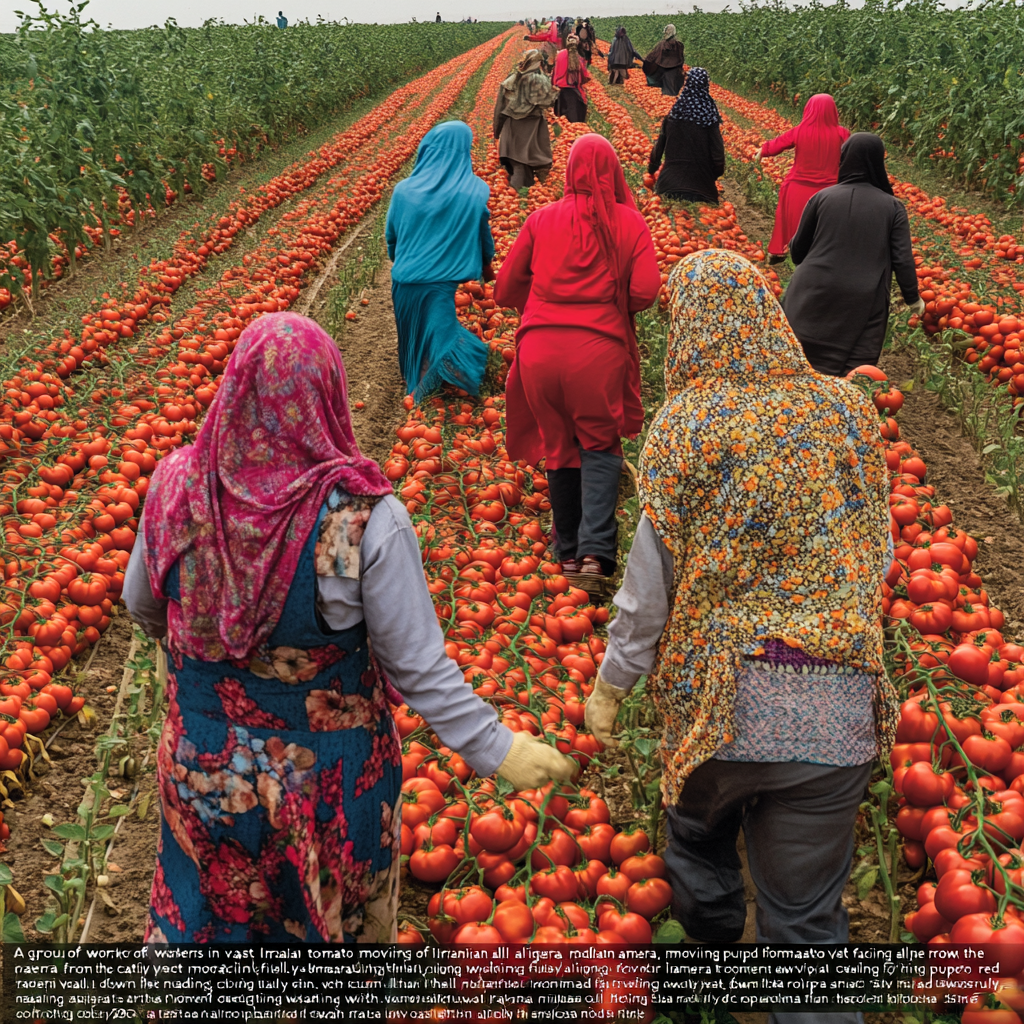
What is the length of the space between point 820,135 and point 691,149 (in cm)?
273

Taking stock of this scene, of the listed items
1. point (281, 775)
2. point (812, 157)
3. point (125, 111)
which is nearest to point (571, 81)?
point (125, 111)

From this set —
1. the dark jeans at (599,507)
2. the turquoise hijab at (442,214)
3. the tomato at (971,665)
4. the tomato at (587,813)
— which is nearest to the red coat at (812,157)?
the turquoise hijab at (442,214)

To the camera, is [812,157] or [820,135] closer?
[820,135]

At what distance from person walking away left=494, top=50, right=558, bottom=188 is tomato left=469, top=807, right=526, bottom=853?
8.70m

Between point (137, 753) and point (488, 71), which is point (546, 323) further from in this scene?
point (488, 71)

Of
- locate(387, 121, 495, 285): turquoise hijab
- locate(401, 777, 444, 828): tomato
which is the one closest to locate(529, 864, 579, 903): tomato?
locate(401, 777, 444, 828): tomato

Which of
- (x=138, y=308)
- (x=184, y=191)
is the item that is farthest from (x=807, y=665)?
(x=184, y=191)

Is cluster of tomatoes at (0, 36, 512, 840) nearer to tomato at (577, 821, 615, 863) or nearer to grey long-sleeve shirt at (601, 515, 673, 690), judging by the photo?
tomato at (577, 821, 615, 863)

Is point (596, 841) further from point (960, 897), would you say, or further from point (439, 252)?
point (439, 252)

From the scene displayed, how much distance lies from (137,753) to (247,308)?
4.45 metres

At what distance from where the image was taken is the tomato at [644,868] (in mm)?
2357

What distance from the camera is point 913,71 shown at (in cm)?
1271

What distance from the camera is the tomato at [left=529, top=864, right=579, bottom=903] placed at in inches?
90.8

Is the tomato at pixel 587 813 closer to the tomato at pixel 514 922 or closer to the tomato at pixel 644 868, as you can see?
the tomato at pixel 644 868
